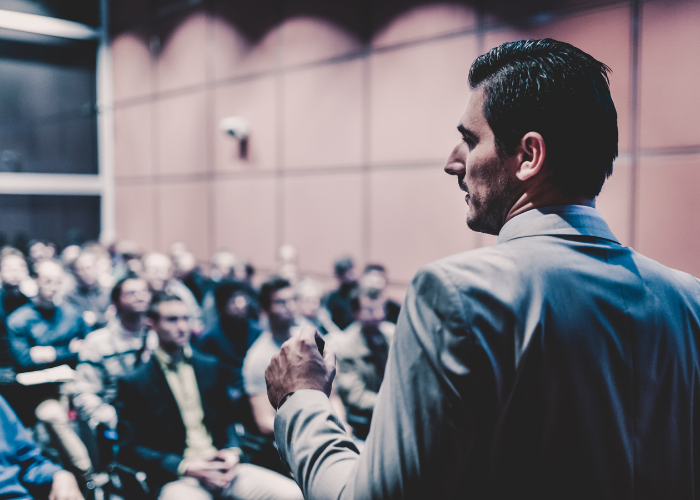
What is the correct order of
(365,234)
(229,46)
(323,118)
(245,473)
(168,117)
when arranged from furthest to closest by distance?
(168,117)
(229,46)
(323,118)
(365,234)
(245,473)

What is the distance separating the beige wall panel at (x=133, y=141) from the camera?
27.5 ft

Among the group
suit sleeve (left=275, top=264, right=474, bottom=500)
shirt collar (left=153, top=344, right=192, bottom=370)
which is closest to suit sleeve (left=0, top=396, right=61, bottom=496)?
shirt collar (left=153, top=344, right=192, bottom=370)

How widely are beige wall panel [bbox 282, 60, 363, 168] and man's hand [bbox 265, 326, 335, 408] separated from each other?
483 cm

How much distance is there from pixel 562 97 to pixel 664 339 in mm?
333

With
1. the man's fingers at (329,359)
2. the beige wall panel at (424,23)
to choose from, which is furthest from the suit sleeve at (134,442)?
the beige wall panel at (424,23)

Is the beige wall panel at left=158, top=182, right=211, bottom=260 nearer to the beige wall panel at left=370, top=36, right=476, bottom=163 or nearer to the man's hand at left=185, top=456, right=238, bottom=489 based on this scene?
the beige wall panel at left=370, top=36, right=476, bottom=163

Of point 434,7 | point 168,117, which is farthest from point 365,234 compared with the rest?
point 168,117

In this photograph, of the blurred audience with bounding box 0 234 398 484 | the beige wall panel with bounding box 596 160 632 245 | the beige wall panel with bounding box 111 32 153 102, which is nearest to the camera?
the blurred audience with bounding box 0 234 398 484

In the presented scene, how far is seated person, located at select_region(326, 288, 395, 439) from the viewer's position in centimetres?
293

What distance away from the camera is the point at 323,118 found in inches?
226

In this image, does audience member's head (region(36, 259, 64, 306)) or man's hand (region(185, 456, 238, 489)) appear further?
audience member's head (region(36, 259, 64, 306))

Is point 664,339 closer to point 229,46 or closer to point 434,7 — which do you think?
point 434,7

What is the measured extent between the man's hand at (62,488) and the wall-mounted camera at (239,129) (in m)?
5.09

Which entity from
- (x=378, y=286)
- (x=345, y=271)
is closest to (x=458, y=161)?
(x=378, y=286)
